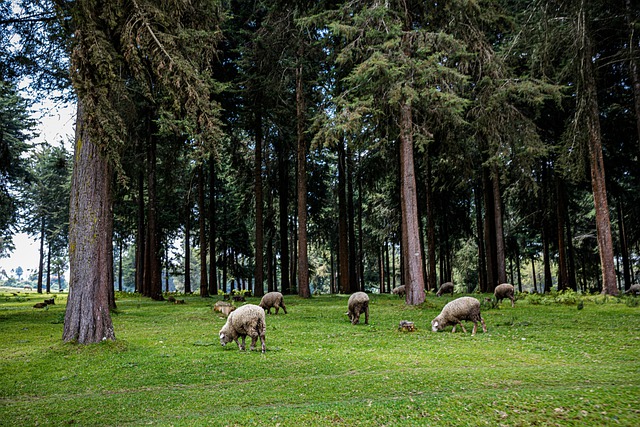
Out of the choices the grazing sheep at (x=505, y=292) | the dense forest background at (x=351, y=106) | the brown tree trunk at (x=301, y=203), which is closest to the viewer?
the dense forest background at (x=351, y=106)

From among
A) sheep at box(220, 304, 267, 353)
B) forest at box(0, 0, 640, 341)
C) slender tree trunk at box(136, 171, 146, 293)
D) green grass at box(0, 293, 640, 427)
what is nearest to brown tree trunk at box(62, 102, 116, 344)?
forest at box(0, 0, 640, 341)

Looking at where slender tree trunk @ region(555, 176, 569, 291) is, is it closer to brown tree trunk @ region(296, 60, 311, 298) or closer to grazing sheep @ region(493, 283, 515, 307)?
grazing sheep @ region(493, 283, 515, 307)

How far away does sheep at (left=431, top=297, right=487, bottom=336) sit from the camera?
476 inches

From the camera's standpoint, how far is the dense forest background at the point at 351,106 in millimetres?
10852

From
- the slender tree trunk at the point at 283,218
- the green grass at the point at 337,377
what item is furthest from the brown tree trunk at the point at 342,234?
the green grass at the point at 337,377

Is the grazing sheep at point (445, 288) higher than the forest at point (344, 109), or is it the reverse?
the forest at point (344, 109)

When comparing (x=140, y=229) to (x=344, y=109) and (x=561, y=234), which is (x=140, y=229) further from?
(x=561, y=234)

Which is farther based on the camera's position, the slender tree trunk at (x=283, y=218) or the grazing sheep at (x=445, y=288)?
the slender tree trunk at (x=283, y=218)

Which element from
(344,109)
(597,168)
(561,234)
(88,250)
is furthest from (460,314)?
(561,234)

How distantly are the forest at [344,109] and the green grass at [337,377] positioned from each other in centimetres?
228

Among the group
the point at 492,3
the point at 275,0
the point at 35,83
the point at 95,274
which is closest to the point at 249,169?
the point at 275,0

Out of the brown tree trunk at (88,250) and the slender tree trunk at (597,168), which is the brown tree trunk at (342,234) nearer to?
the slender tree trunk at (597,168)

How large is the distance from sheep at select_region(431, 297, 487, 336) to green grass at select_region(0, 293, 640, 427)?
41 cm

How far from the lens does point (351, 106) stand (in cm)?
1588
